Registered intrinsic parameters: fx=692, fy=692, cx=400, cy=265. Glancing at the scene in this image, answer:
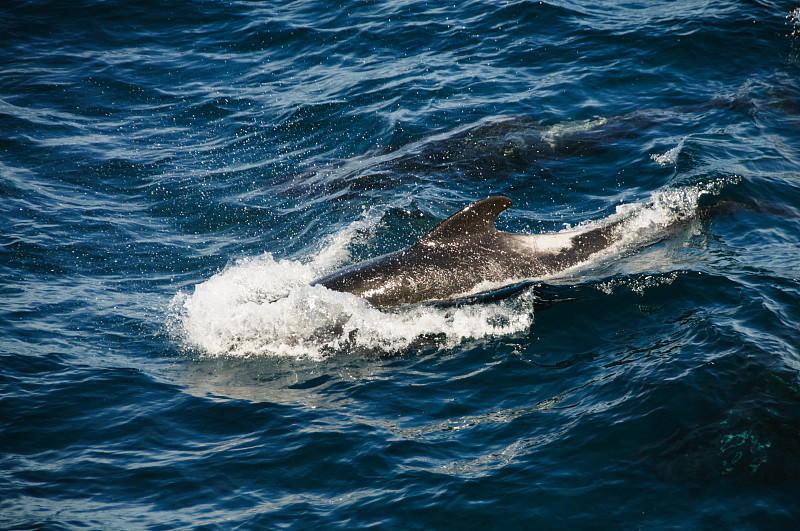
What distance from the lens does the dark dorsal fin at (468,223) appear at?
870 cm

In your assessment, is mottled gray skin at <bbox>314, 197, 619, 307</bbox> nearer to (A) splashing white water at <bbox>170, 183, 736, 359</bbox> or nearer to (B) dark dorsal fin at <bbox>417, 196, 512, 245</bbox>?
(B) dark dorsal fin at <bbox>417, 196, 512, 245</bbox>

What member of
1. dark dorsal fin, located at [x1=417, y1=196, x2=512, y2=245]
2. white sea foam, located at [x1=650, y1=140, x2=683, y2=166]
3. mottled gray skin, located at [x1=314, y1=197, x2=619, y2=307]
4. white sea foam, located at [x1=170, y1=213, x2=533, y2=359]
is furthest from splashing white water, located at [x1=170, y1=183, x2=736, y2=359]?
white sea foam, located at [x1=650, y1=140, x2=683, y2=166]

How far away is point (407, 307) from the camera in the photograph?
848 cm

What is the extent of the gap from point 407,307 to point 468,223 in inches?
53.6

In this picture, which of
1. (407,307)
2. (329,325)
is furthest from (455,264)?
(329,325)

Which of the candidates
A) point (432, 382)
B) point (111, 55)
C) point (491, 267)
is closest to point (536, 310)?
point (491, 267)

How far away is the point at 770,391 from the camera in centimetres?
636

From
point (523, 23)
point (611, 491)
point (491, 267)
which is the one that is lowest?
point (611, 491)

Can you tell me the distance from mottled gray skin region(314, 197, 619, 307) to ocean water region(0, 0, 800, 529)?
0.74 feet

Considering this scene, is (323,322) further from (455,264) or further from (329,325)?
(455,264)

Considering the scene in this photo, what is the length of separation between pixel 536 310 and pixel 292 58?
1342cm

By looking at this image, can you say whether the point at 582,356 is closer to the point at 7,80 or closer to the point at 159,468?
the point at 159,468

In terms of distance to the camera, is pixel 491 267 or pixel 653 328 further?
pixel 491 267

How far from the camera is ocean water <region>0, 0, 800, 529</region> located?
5.93 meters
